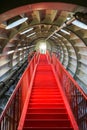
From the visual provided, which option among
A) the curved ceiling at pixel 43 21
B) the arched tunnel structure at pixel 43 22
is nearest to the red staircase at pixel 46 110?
the arched tunnel structure at pixel 43 22


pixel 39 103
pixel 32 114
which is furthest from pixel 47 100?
pixel 32 114

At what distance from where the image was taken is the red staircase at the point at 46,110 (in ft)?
24.8

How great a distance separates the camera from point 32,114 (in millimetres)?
8352

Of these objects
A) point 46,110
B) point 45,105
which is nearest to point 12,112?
point 46,110

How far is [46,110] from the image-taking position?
346 inches

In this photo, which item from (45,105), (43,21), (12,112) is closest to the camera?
(12,112)

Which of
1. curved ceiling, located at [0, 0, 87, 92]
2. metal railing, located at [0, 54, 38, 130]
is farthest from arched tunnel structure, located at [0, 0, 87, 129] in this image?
metal railing, located at [0, 54, 38, 130]

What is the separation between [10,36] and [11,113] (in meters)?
6.43

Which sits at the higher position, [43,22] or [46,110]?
[43,22]

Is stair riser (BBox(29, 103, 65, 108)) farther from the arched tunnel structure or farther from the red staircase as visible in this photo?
the arched tunnel structure

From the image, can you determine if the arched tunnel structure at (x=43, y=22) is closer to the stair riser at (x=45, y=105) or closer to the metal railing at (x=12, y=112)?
the metal railing at (x=12, y=112)

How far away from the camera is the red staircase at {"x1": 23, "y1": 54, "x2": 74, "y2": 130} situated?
7.57 meters

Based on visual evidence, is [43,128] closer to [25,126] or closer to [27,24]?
[25,126]

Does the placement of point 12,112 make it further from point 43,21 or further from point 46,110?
point 43,21
